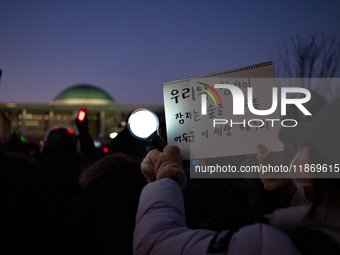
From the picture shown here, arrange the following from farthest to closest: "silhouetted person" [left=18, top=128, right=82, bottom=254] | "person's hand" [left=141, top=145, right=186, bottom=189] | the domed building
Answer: the domed building, "silhouetted person" [left=18, top=128, right=82, bottom=254], "person's hand" [left=141, top=145, right=186, bottom=189]

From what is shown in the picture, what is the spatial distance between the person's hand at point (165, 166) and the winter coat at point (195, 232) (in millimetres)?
53

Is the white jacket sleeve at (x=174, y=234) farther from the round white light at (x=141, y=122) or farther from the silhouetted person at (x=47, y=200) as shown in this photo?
the silhouetted person at (x=47, y=200)

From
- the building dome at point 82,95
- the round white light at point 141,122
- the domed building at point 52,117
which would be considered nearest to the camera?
the round white light at point 141,122

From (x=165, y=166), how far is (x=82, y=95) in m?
66.0

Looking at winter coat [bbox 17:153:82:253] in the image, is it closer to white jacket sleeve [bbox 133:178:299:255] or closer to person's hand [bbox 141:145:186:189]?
person's hand [bbox 141:145:186:189]

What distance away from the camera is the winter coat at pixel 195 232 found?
0.90 m

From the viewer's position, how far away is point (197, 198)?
265 centimetres

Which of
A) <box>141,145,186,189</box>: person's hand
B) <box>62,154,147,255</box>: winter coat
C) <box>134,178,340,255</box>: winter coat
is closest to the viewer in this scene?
<box>134,178,340,255</box>: winter coat

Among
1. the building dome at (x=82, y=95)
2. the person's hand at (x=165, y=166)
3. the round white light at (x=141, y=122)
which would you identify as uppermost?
the building dome at (x=82, y=95)

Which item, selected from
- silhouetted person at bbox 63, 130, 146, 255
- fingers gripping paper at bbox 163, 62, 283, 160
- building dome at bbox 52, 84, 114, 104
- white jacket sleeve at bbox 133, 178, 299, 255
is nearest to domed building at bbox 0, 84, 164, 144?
building dome at bbox 52, 84, 114, 104

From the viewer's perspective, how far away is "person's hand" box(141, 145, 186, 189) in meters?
1.36

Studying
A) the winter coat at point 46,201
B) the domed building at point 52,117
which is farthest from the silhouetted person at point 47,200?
the domed building at point 52,117

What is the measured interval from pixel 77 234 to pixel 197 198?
104 cm

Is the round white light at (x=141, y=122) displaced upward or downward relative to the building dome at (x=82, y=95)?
downward
